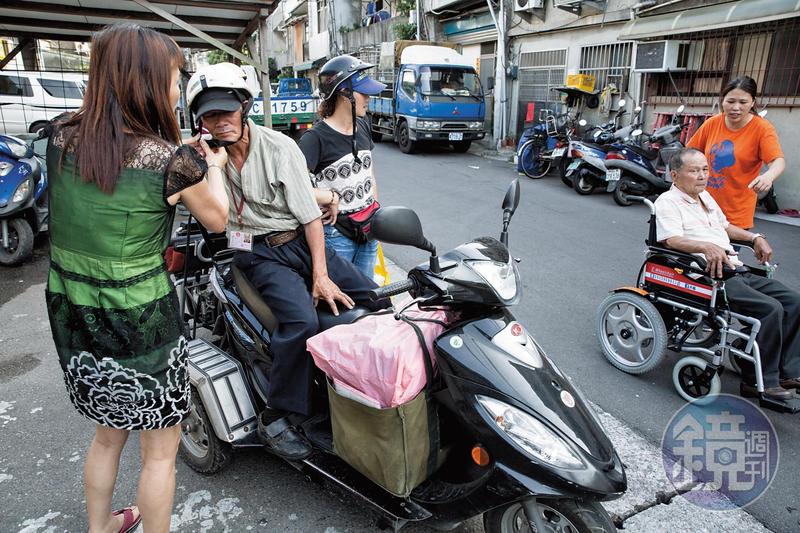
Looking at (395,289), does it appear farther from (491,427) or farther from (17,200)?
(17,200)

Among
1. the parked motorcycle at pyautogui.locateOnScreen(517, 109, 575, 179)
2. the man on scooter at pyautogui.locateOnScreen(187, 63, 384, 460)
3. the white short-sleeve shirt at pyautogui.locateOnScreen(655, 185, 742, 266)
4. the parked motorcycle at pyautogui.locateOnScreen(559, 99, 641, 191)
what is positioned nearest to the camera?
the man on scooter at pyautogui.locateOnScreen(187, 63, 384, 460)

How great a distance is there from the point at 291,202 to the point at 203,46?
8340mm

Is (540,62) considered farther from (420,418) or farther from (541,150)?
(420,418)

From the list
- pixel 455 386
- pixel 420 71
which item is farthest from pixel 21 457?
pixel 420 71

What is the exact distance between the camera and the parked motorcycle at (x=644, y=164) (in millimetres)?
8719

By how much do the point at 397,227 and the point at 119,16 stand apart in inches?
316

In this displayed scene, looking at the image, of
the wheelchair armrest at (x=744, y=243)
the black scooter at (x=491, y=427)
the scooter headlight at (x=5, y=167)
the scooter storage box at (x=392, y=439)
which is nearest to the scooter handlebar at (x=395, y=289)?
the black scooter at (x=491, y=427)

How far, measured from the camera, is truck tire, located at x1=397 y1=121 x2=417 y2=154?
47.4 ft

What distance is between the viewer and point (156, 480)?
202cm

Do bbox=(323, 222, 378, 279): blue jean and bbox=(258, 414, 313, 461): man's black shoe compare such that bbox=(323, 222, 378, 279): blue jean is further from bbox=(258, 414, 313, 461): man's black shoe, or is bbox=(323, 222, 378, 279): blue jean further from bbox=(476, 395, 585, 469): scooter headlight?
bbox=(476, 395, 585, 469): scooter headlight

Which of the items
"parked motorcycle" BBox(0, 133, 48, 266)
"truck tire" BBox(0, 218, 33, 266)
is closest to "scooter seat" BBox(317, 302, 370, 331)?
"parked motorcycle" BBox(0, 133, 48, 266)

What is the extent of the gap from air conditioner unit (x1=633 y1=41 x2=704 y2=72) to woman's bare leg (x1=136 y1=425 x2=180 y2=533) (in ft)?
35.4

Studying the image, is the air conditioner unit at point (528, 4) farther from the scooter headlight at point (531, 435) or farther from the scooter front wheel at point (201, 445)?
the scooter headlight at point (531, 435)

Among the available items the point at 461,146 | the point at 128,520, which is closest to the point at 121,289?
the point at 128,520
